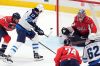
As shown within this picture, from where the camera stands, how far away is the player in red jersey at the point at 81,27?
5.39 meters

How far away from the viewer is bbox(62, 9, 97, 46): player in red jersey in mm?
5391

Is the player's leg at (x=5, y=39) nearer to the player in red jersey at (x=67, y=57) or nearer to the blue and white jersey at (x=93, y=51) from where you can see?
the player in red jersey at (x=67, y=57)

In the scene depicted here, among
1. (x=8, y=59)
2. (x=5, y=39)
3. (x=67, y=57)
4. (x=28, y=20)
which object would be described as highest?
(x=28, y=20)

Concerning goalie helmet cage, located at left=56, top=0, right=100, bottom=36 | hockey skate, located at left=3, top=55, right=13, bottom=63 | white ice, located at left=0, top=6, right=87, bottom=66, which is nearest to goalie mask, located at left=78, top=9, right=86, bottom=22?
goalie helmet cage, located at left=56, top=0, right=100, bottom=36

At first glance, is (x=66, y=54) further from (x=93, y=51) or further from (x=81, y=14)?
(x=81, y=14)

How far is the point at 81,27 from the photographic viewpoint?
5.59 meters

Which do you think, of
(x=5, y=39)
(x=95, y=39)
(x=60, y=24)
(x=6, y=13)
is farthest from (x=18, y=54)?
(x=6, y=13)

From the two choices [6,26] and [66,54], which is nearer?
[66,54]

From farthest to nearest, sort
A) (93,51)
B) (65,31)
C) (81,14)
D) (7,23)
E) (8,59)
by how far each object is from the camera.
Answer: (65,31)
(81,14)
(7,23)
(8,59)
(93,51)

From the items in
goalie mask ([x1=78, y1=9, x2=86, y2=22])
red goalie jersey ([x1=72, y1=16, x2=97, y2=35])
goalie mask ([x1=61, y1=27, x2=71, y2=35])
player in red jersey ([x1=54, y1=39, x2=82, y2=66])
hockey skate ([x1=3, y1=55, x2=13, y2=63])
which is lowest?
hockey skate ([x1=3, y1=55, x2=13, y2=63])

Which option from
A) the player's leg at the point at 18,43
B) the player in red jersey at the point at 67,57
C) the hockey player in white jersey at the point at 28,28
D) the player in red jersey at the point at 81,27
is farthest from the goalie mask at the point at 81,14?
the player in red jersey at the point at 67,57

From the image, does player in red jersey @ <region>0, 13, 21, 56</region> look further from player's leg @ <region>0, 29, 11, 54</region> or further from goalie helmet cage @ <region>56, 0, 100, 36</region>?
goalie helmet cage @ <region>56, 0, 100, 36</region>

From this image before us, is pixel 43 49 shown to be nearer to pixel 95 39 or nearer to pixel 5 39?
pixel 5 39

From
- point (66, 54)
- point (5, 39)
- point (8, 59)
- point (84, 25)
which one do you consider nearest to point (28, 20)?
point (5, 39)
